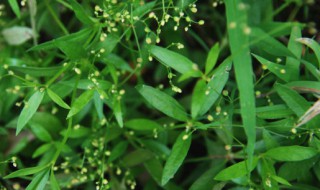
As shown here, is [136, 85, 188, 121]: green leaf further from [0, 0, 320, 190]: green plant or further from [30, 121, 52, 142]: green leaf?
[30, 121, 52, 142]: green leaf

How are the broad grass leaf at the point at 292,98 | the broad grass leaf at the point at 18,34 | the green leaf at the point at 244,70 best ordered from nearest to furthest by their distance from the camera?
1. the green leaf at the point at 244,70
2. the broad grass leaf at the point at 292,98
3. the broad grass leaf at the point at 18,34

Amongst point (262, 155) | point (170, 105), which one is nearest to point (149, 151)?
point (170, 105)

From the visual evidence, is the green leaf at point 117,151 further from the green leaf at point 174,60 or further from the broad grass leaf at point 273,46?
the broad grass leaf at point 273,46

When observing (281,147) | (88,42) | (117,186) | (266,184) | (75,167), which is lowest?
(117,186)

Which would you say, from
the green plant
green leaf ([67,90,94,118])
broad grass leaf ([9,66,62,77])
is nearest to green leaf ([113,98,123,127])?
the green plant

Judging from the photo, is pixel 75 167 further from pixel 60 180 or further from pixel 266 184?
pixel 266 184

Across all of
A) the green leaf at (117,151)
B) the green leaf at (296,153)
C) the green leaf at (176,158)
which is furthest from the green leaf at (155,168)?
the green leaf at (296,153)
